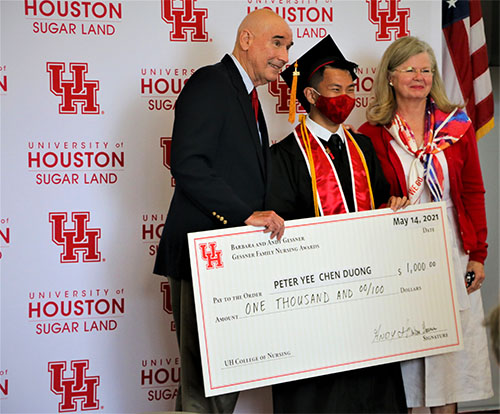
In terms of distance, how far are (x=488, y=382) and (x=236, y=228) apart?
133cm

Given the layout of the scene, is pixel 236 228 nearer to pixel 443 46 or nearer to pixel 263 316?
pixel 263 316

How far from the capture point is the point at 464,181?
2.81 metres

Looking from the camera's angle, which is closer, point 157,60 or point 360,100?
point 157,60

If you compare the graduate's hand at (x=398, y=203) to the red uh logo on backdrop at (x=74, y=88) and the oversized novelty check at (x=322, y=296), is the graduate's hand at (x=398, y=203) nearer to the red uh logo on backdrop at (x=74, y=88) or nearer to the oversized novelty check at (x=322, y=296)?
the oversized novelty check at (x=322, y=296)

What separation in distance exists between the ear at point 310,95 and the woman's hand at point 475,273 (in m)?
0.95

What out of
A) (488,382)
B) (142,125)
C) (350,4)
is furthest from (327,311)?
(350,4)

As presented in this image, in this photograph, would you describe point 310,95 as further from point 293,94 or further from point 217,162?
point 217,162

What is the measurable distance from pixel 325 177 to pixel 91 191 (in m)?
1.12

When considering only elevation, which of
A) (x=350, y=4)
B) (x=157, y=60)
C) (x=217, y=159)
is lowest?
(x=217, y=159)

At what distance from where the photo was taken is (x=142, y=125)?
10.1 feet

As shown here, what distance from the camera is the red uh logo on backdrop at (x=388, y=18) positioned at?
3.26 meters

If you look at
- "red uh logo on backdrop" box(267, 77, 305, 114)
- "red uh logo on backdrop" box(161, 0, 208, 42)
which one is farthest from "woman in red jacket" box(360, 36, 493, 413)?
"red uh logo on backdrop" box(161, 0, 208, 42)

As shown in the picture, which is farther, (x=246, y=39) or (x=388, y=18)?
(x=388, y=18)

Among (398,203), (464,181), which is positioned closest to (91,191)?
(398,203)
